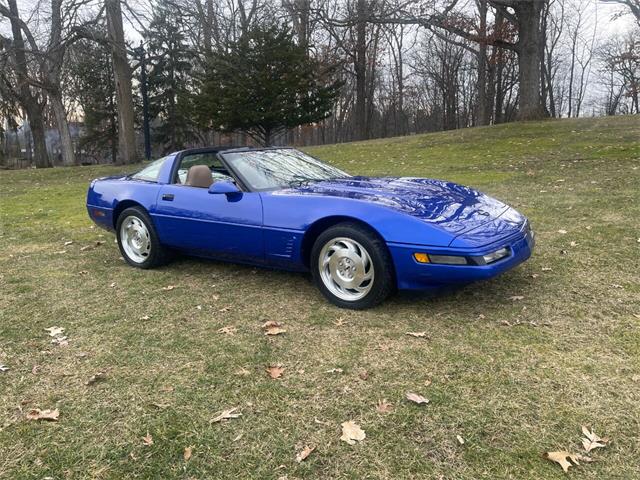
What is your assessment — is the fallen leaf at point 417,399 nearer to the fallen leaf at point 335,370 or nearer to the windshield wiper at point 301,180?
the fallen leaf at point 335,370

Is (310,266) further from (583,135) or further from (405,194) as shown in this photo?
(583,135)

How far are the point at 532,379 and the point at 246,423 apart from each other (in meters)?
1.55

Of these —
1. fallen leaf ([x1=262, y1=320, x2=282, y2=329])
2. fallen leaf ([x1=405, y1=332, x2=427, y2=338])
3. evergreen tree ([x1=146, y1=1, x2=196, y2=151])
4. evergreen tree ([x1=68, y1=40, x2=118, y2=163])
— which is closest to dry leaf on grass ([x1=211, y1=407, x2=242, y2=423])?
fallen leaf ([x1=262, y1=320, x2=282, y2=329])

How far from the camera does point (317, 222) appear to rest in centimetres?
404

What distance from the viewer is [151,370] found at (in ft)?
10.6

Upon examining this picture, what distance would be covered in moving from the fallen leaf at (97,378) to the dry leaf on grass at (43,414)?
0.29m

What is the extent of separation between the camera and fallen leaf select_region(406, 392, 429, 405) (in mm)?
2729

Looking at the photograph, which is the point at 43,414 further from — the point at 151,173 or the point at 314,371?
the point at 151,173

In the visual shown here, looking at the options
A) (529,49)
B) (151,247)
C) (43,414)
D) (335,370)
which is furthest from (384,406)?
(529,49)

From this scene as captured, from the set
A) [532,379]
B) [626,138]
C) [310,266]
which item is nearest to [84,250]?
[310,266]

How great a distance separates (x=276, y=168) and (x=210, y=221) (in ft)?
2.64

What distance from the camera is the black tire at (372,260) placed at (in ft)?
12.3

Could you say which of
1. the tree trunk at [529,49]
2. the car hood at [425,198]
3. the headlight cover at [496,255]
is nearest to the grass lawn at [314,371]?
the headlight cover at [496,255]

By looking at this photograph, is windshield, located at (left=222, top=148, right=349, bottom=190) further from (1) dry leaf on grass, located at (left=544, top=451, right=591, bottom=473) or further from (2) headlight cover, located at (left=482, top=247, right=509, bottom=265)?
(1) dry leaf on grass, located at (left=544, top=451, right=591, bottom=473)
